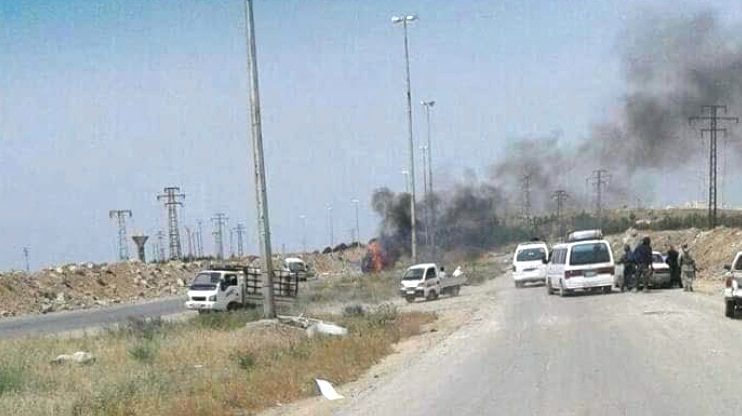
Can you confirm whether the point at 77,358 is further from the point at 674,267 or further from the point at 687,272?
the point at 674,267

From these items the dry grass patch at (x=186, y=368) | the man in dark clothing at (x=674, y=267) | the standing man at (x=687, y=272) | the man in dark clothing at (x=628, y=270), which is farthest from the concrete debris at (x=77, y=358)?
the man in dark clothing at (x=674, y=267)

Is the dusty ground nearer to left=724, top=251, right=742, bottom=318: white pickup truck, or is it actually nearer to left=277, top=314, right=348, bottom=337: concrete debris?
left=277, top=314, right=348, bottom=337: concrete debris

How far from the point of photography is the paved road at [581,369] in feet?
42.3

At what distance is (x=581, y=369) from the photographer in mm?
16312

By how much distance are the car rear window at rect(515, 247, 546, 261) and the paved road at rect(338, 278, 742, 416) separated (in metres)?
21.6

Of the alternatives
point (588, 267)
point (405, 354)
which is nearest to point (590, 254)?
point (588, 267)

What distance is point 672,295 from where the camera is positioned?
35062 mm

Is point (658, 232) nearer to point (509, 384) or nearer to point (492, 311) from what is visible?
point (492, 311)

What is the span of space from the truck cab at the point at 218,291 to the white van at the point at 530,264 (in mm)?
13006

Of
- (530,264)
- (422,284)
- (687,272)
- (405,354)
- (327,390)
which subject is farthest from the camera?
(530,264)

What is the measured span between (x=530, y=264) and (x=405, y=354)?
27930 millimetres

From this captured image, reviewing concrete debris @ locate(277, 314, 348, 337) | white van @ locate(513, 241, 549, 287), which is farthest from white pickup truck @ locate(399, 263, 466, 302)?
concrete debris @ locate(277, 314, 348, 337)

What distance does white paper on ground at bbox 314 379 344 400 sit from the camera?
16366mm

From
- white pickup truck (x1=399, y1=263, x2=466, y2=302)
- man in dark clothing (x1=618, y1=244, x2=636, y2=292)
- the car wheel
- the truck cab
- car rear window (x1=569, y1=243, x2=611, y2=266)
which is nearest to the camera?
the car wheel
